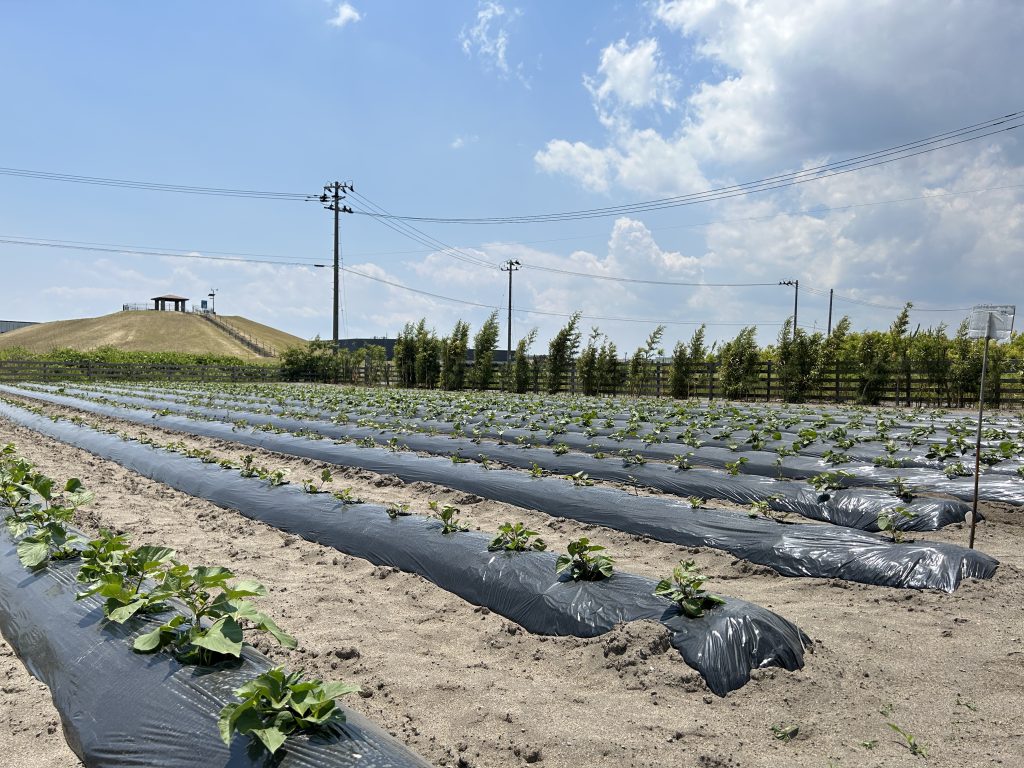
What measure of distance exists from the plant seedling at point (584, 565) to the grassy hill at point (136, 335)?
74.8 meters

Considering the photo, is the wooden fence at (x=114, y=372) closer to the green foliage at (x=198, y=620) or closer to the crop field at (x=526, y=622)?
the crop field at (x=526, y=622)

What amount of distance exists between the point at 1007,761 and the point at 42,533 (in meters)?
5.13

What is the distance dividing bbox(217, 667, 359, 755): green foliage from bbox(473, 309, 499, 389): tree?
1139 inches

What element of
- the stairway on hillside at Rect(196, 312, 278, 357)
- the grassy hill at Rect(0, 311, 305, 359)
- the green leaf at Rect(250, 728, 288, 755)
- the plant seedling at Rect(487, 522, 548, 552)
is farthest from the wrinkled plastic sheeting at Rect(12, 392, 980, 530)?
the stairway on hillside at Rect(196, 312, 278, 357)

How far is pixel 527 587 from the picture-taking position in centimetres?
395

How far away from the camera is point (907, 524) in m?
5.88

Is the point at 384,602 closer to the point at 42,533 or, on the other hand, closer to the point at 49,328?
the point at 42,533

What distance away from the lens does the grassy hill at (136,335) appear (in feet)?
254

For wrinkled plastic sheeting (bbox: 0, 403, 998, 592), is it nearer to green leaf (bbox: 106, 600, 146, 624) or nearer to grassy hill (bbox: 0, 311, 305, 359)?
green leaf (bbox: 106, 600, 146, 624)

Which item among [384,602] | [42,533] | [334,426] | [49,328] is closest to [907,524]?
[384,602]

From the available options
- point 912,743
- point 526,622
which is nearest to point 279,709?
point 526,622

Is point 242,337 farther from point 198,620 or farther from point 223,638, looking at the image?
point 223,638

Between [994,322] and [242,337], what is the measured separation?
323ft

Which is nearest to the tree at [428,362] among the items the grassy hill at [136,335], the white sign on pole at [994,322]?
the white sign on pole at [994,322]
